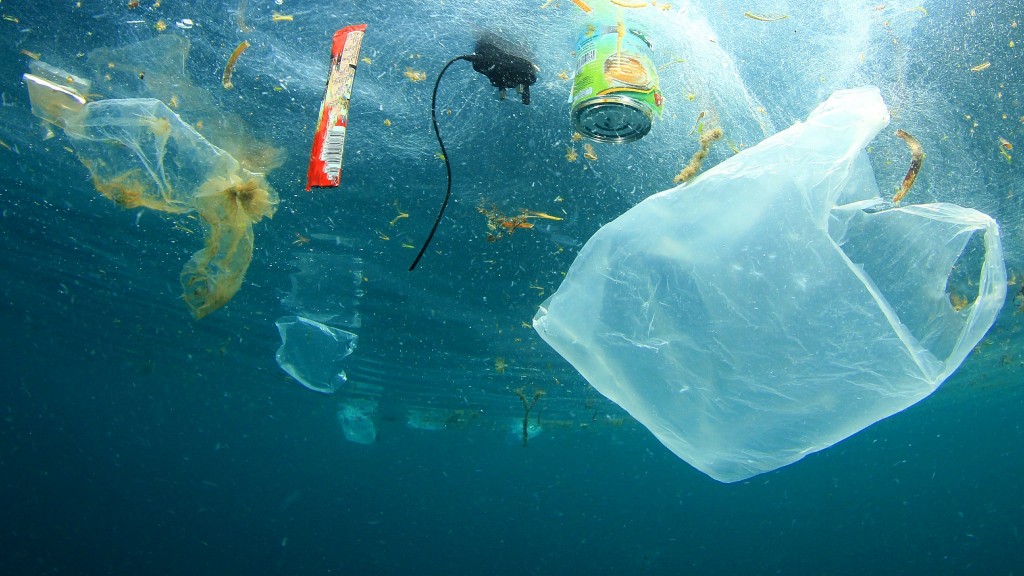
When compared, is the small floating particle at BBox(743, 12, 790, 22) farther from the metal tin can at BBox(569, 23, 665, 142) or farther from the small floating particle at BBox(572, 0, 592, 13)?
the metal tin can at BBox(569, 23, 665, 142)

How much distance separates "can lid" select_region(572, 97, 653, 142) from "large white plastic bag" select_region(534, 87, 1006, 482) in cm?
44

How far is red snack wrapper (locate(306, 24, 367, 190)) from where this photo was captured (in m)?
2.83

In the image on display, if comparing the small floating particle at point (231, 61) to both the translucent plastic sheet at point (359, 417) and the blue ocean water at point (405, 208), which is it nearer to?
the blue ocean water at point (405, 208)

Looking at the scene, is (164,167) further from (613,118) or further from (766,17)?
(766,17)

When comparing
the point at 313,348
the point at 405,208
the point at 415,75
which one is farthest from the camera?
the point at 313,348

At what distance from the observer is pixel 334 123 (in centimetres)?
288

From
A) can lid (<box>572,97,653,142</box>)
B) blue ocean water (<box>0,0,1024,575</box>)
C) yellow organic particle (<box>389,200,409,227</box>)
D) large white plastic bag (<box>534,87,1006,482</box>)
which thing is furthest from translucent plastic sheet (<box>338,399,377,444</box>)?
can lid (<box>572,97,653,142</box>)

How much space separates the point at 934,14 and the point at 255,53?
543 cm

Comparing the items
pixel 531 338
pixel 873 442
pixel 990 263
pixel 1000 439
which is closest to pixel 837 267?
pixel 990 263

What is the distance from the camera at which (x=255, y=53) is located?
14.4 ft

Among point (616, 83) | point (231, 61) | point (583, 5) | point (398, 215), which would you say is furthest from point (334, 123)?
point (398, 215)

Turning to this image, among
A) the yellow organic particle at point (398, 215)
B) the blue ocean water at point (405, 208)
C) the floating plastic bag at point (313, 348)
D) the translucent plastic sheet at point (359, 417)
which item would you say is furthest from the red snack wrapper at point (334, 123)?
the translucent plastic sheet at point (359, 417)

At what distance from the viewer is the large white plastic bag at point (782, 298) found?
2.77m

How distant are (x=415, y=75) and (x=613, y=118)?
2.22m
